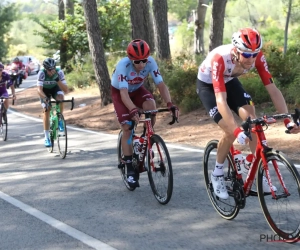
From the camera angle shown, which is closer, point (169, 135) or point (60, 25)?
point (169, 135)

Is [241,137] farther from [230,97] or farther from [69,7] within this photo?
[69,7]

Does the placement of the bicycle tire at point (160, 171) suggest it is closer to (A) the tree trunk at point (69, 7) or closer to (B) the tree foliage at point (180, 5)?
(A) the tree trunk at point (69, 7)

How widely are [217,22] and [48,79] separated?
358 inches

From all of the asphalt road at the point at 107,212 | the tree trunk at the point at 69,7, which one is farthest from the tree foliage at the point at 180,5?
the asphalt road at the point at 107,212

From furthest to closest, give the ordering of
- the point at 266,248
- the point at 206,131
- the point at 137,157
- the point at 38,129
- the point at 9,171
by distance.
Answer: the point at 38,129
the point at 206,131
the point at 9,171
the point at 137,157
the point at 266,248

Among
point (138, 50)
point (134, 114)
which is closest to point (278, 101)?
point (134, 114)

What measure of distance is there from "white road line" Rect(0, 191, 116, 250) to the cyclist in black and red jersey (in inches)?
54.0

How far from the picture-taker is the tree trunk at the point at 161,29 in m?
19.2

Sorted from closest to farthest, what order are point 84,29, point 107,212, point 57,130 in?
point 107,212
point 57,130
point 84,29

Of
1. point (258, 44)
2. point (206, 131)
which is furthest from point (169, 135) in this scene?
point (258, 44)

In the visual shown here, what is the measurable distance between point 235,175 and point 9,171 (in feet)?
18.1

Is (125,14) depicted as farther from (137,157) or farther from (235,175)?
(235,175)

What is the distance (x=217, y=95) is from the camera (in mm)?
6156

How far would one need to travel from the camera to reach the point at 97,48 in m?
20.5
